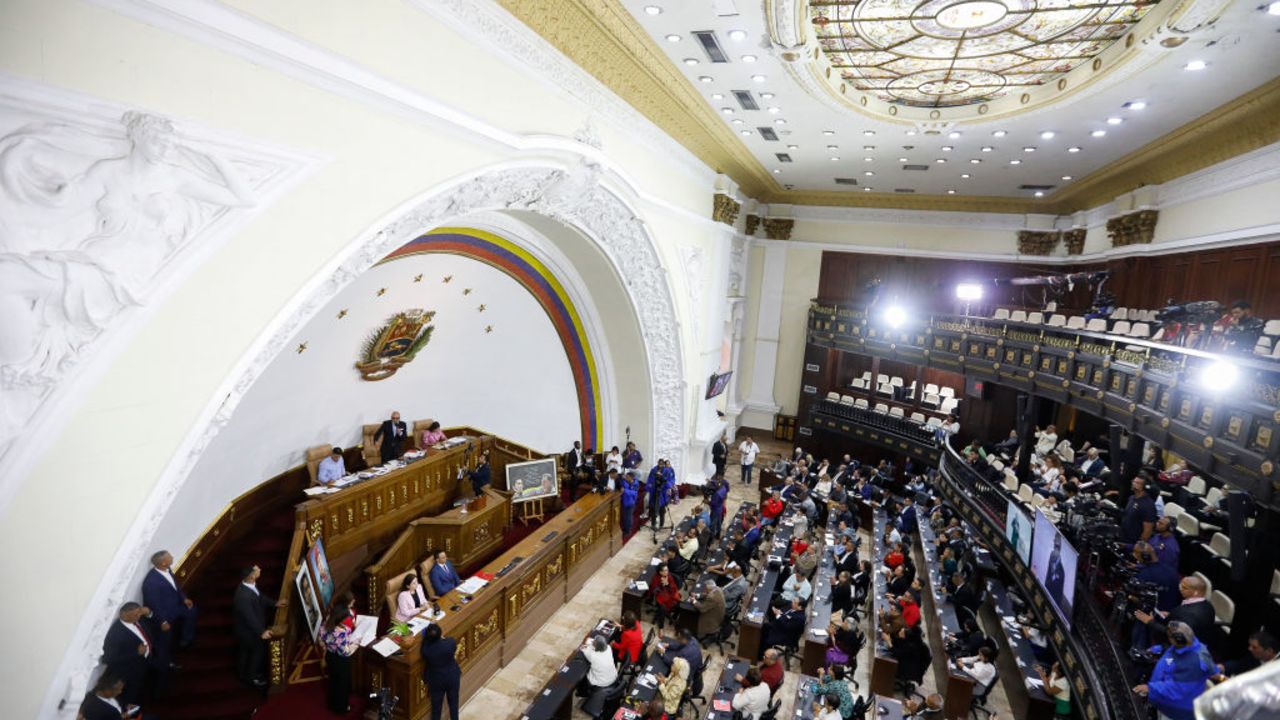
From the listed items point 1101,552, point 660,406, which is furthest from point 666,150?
point 1101,552

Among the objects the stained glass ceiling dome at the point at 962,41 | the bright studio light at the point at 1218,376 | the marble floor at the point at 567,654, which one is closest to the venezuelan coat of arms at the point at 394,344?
the marble floor at the point at 567,654

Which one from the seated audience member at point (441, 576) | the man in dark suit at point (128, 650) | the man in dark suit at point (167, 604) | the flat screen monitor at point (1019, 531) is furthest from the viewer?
the flat screen monitor at point (1019, 531)

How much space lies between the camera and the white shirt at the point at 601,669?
6.48 metres

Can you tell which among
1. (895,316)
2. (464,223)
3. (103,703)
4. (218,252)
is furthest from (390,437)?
(895,316)

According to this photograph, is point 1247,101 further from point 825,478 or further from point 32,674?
point 32,674

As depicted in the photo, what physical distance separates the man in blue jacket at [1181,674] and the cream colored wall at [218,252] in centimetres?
717

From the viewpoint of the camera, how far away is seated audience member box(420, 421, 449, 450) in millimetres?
11039

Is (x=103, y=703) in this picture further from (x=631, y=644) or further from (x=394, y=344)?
(x=394, y=344)

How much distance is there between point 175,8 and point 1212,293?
43.1 ft

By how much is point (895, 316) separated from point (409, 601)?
12354mm

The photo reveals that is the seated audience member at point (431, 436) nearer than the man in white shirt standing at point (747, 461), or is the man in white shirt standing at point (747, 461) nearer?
the seated audience member at point (431, 436)

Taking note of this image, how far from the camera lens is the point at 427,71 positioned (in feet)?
17.4

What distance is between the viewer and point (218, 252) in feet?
12.9

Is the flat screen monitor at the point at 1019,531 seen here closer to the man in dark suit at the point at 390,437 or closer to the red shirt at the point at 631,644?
the red shirt at the point at 631,644
